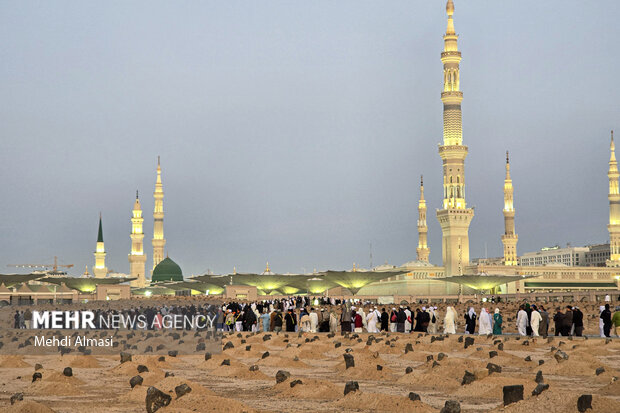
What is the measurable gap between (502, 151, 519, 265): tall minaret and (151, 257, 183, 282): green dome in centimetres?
4057

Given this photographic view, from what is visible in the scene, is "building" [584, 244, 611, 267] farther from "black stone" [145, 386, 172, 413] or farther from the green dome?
"black stone" [145, 386, 172, 413]

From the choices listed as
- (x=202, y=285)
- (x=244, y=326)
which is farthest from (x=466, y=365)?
(x=202, y=285)

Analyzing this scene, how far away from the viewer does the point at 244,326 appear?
2925 centimetres

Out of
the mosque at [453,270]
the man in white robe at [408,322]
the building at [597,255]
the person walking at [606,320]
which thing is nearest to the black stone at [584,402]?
the person walking at [606,320]

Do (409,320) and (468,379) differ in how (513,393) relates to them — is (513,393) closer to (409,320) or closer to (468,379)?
(468,379)

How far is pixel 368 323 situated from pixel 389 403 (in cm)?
1816

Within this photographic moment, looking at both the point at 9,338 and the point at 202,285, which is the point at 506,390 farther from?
the point at 202,285

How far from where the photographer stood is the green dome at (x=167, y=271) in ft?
336

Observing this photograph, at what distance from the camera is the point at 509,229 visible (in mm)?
97875

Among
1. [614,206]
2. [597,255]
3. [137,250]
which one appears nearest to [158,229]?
[137,250]

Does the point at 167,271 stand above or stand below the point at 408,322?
above

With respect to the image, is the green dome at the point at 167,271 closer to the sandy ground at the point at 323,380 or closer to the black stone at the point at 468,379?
the sandy ground at the point at 323,380

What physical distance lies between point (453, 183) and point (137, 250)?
172ft

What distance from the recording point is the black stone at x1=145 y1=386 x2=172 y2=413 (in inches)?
371
